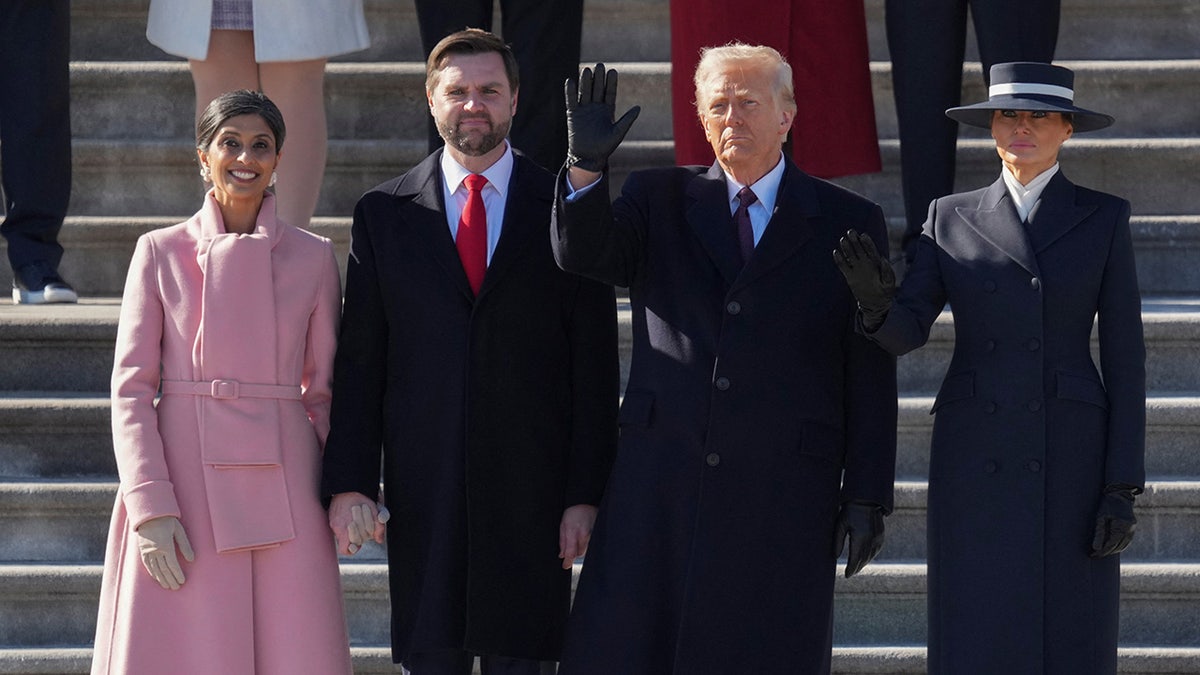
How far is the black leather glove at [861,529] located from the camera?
3.65 metres

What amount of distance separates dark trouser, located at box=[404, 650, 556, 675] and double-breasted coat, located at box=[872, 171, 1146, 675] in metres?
0.86

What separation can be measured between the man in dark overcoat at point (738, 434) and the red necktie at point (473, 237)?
0.30 metres

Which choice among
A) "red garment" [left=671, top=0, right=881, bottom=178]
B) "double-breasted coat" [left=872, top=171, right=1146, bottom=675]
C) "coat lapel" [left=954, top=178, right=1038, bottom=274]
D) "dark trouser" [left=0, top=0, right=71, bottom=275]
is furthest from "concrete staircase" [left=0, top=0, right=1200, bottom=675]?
"coat lapel" [left=954, top=178, right=1038, bottom=274]

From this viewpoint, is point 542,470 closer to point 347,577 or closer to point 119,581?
point 119,581

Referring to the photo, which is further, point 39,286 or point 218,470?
point 39,286

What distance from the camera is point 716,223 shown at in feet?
12.2

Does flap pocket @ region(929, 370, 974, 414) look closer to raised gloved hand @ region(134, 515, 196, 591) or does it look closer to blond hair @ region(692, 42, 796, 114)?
blond hair @ region(692, 42, 796, 114)

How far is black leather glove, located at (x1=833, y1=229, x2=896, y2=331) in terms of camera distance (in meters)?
3.51

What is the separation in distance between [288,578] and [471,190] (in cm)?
87

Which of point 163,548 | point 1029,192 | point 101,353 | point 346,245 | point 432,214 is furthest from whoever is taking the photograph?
point 346,245

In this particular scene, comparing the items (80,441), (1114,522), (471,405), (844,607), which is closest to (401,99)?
(80,441)

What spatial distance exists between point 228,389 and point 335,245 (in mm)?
2103

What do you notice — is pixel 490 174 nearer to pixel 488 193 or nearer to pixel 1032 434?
pixel 488 193

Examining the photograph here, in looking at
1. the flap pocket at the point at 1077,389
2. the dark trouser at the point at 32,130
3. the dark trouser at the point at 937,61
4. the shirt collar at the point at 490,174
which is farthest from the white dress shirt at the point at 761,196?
the dark trouser at the point at 32,130
